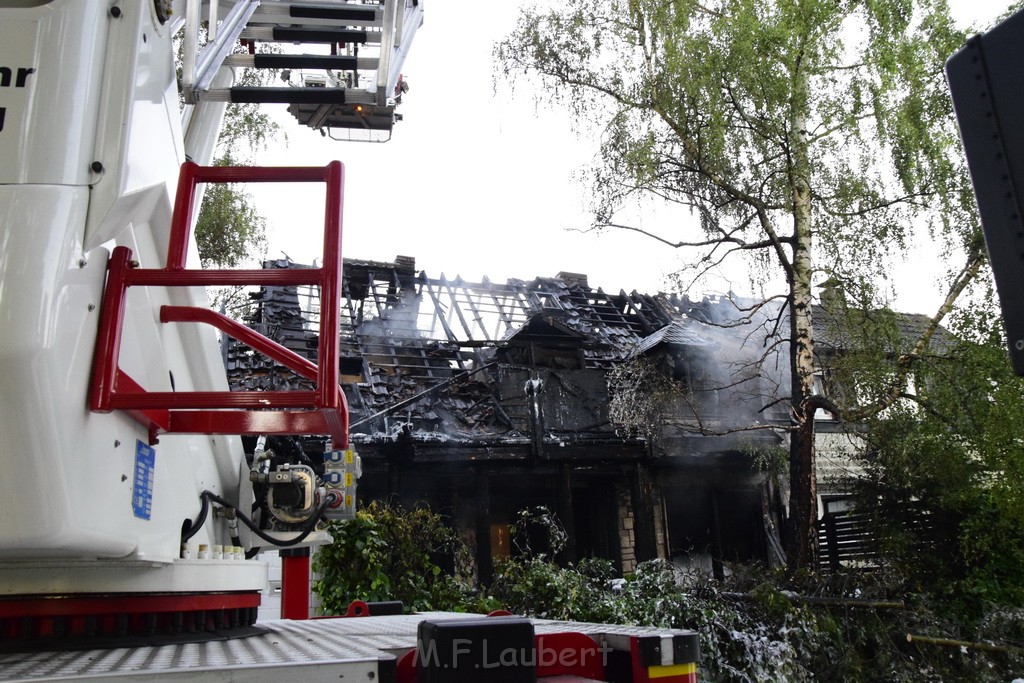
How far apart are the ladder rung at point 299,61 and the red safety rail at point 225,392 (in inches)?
26.5

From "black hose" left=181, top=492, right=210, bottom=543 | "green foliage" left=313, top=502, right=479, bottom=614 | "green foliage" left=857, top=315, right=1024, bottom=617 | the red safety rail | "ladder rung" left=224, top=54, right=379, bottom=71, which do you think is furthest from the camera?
"green foliage" left=313, top=502, right=479, bottom=614

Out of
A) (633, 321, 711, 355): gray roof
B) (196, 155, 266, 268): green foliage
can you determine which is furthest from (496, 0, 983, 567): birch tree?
(196, 155, 266, 268): green foliage

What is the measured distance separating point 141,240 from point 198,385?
704 mm

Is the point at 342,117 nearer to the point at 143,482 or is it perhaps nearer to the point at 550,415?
the point at 143,482

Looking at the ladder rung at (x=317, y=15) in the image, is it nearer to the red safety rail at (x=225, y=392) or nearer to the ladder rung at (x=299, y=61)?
the ladder rung at (x=299, y=61)

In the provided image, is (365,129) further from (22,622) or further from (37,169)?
(22,622)

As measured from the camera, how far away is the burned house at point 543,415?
13836 millimetres

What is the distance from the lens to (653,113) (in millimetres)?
12625

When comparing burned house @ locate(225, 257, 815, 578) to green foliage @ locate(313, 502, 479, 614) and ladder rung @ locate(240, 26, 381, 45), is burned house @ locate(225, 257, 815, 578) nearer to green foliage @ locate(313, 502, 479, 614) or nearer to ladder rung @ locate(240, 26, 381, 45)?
green foliage @ locate(313, 502, 479, 614)

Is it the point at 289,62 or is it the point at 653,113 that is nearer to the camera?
the point at 289,62

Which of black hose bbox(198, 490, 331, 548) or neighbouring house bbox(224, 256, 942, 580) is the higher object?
neighbouring house bbox(224, 256, 942, 580)

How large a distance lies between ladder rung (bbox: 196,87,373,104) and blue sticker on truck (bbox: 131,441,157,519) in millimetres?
1285

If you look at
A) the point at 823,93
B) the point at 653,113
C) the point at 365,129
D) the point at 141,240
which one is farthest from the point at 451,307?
the point at 141,240

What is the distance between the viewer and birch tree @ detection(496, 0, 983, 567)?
1109 centimetres
